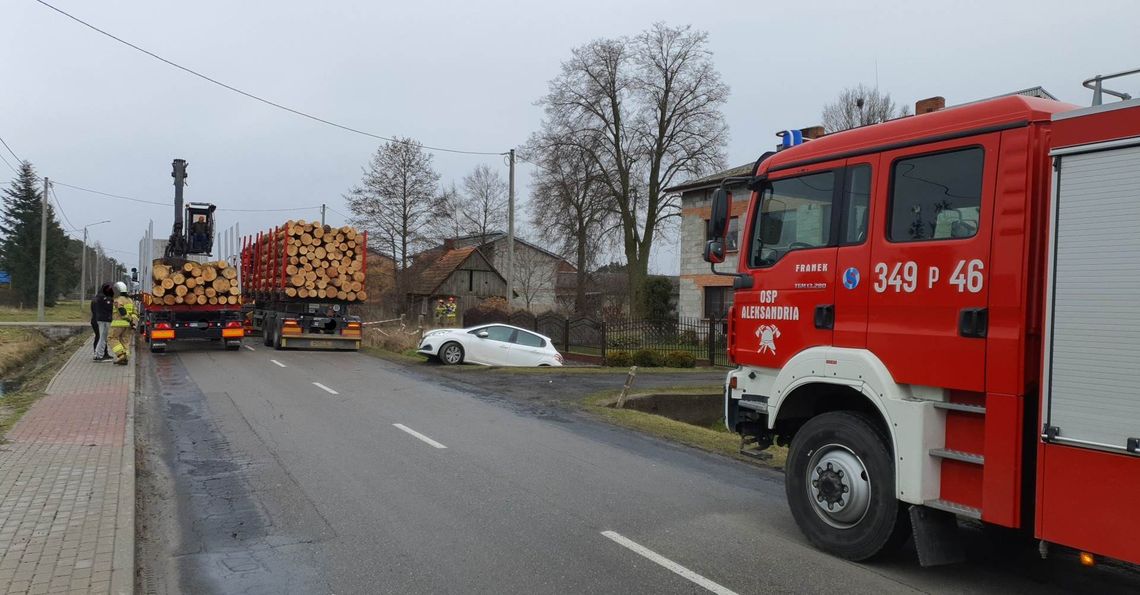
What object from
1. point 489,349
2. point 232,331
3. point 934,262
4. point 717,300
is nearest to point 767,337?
point 934,262

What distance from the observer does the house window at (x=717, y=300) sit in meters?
36.3

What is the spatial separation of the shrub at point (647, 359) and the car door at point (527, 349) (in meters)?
3.51

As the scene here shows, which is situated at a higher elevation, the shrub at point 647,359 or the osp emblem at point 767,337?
the osp emblem at point 767,337

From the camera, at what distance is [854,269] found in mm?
5762

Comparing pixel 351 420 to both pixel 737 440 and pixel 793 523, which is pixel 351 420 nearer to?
pixel 737 440

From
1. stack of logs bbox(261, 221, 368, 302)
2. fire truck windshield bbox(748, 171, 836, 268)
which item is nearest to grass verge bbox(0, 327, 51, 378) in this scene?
stack of logs bbox(261, 221, 368, 302)

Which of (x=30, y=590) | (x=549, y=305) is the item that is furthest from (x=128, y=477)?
(x=549, y=305)

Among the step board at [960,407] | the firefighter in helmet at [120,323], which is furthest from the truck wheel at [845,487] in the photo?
the firefighter in helmet at [120,323]

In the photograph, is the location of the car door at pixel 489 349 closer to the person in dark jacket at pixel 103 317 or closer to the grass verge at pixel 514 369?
the grass verge at pixel 514 369

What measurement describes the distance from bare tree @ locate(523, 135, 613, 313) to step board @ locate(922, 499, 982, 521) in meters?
38.5

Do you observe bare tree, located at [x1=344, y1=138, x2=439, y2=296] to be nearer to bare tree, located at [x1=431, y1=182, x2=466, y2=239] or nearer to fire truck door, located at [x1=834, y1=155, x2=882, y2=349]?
bare tree, located at [x1=431, y1=182, x2=466, y2=239]

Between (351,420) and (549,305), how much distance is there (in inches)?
1972

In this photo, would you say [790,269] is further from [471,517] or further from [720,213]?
[471,517]

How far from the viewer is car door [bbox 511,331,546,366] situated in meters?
20.8
